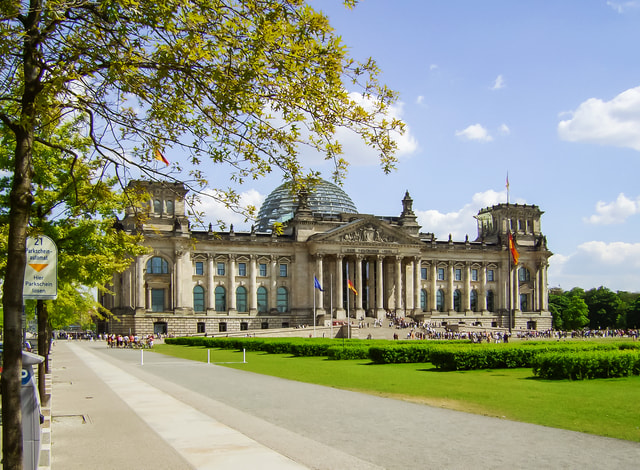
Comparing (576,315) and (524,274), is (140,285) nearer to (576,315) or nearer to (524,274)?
(524,274)

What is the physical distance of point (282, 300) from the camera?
4067 inches

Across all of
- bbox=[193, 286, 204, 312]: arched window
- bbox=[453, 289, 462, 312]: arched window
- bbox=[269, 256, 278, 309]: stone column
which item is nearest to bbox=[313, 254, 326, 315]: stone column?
bbox=[269, 256, 278, 309]: stone column

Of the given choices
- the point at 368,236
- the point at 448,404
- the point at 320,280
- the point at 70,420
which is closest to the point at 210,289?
the point at 320,280

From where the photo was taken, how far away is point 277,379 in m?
31.6

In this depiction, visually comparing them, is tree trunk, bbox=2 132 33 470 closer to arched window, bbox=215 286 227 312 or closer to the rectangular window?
the rectangular window

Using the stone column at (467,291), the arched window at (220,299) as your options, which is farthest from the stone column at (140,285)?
the stone column at (467,291)

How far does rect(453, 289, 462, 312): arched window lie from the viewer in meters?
114

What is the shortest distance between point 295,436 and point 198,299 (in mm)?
84274

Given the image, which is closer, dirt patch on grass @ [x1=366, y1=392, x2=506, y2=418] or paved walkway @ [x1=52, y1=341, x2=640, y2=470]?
paved walkway @ [x1=52, y1=341, x2=640, y2=470]

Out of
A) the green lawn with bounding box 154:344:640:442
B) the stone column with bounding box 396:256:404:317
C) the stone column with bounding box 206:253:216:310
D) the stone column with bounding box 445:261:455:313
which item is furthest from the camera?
the stone column with bounding box 445:261:455:313

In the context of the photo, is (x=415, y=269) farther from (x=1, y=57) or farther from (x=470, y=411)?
(x=1, y=57)

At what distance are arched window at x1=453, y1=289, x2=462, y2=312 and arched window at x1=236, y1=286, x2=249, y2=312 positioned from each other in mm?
35913

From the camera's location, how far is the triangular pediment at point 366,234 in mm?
101188

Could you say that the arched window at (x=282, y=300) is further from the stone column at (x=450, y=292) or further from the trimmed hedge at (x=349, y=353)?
the trimmed hedge at (x=349, y=353)
